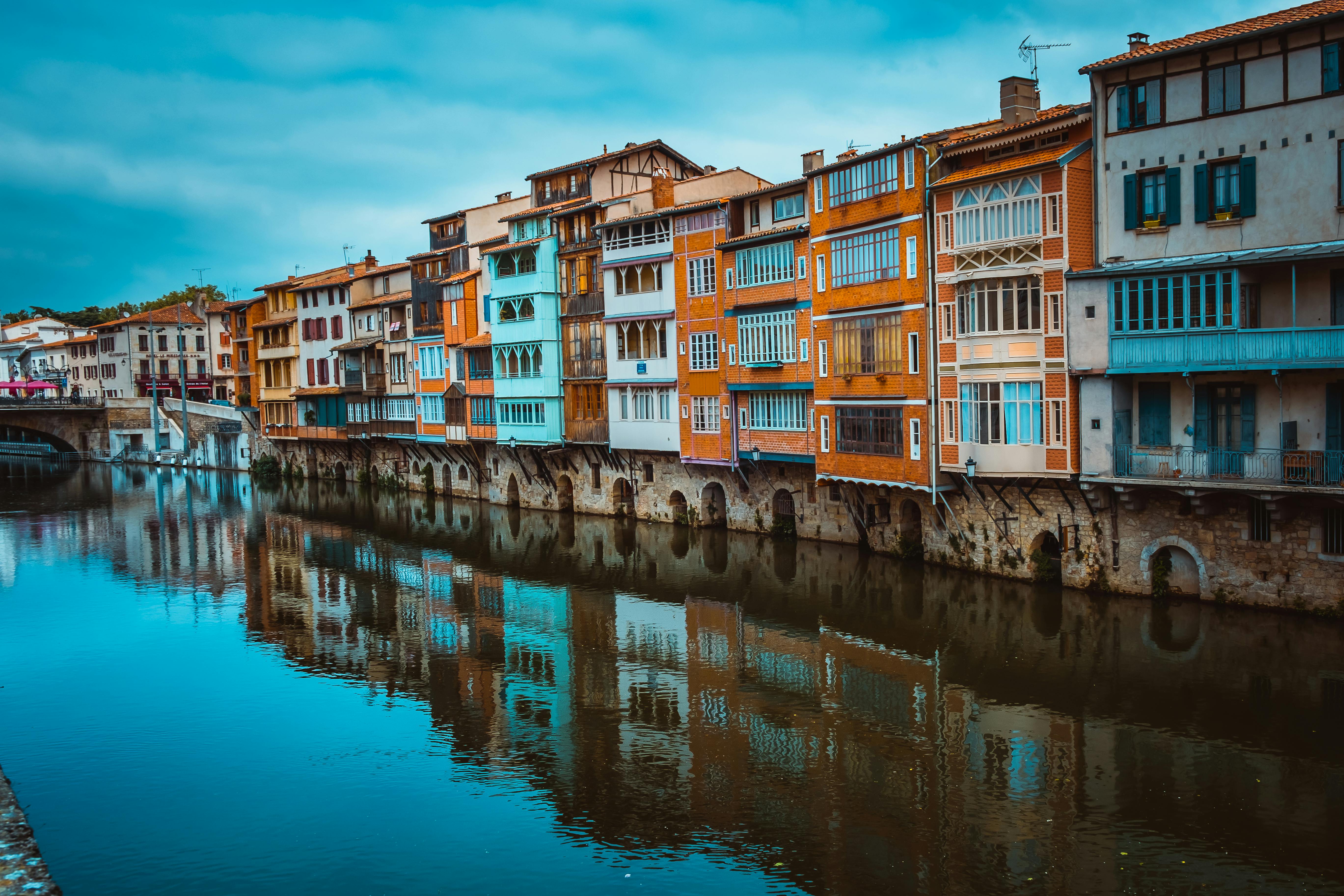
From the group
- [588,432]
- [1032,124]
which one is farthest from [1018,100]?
[588,432]

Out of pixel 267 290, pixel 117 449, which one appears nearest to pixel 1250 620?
pixel 267 290

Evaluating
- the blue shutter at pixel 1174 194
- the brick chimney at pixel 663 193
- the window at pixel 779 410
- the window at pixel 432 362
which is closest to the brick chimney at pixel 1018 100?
the blue shutter at pixel 1174 194

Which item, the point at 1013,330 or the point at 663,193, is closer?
the point at 1013,330

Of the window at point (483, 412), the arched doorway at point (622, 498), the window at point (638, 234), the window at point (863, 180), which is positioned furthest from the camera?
the window at point (483, 412)

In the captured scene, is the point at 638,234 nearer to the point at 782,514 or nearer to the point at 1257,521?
the point at 782,514

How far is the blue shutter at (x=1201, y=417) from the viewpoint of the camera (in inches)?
1117

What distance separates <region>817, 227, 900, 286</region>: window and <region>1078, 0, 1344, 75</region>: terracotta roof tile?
334 inches

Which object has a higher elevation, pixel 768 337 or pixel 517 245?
pixel 517 245

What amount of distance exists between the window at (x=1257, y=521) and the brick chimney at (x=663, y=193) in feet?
98.9

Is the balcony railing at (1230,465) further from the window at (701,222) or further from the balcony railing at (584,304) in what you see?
the balcony railing at (584,304)

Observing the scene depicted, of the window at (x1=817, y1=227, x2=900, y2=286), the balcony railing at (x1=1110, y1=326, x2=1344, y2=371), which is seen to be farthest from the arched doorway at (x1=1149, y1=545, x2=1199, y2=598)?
the window at (x1=817, y1=227, x2=900, y2=286)

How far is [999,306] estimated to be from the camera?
3188 cm

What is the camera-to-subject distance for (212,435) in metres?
99.0

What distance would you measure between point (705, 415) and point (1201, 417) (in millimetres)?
22272
